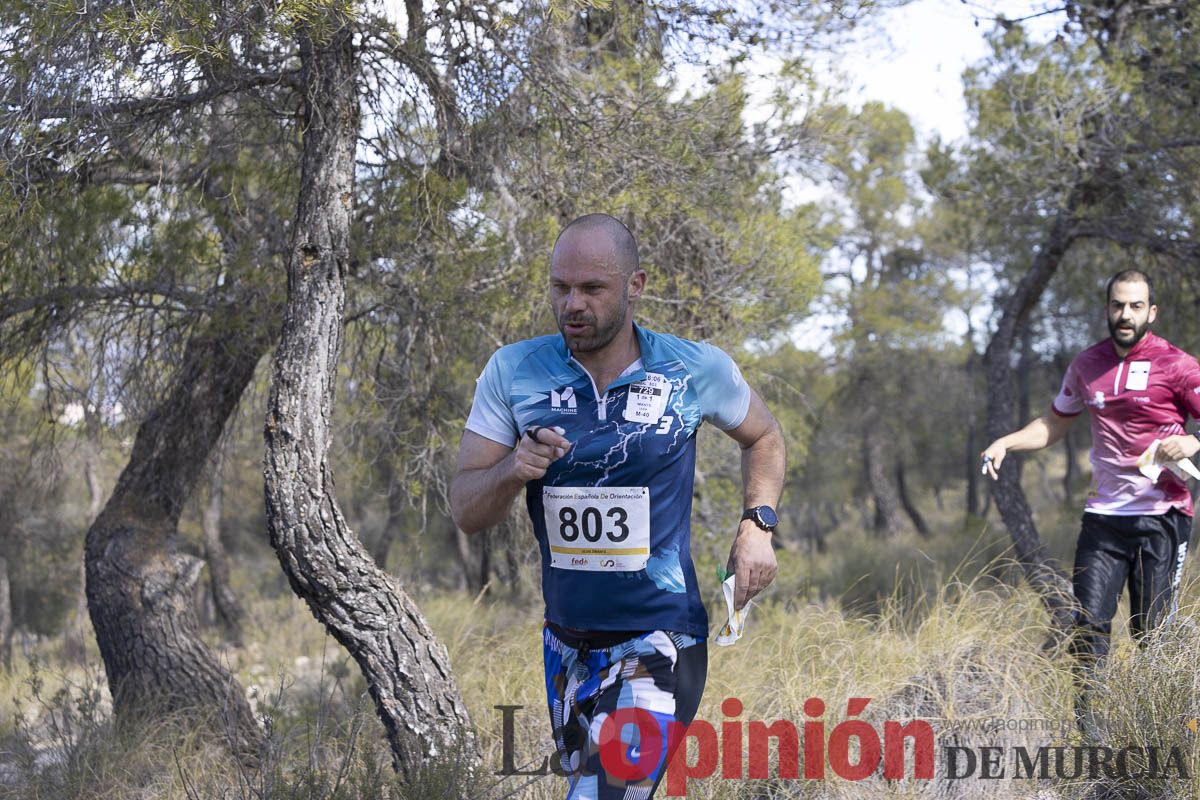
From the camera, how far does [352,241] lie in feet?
20.5

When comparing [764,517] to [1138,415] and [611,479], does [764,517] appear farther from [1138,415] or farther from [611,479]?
[1138,415]

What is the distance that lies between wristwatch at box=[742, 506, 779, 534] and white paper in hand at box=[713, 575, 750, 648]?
176 millimetres

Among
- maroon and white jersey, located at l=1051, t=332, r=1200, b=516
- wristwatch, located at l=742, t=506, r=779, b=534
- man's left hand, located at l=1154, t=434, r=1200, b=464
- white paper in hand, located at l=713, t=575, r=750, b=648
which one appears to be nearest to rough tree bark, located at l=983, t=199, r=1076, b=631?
maroon and white jersey, located at l=1051, t=332, r=1200, b=516

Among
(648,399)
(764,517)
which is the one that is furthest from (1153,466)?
(648,399)

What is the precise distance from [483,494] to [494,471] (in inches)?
3.0

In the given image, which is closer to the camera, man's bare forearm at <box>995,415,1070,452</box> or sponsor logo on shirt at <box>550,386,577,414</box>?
sponsor logo on shirt at <box>550,386,577,414</box>

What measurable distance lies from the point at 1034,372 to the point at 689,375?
1010 inches

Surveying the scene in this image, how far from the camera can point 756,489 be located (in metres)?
3.37

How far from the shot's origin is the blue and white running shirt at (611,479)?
3076mm

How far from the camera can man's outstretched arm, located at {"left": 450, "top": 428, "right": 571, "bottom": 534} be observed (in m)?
2.75

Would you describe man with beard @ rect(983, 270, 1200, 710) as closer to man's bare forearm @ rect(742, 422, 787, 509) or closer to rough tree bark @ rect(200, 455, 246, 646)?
man's bare forearm @ rect(742, 422, 787, 509)

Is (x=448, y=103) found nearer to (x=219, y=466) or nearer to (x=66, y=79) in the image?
(x=66, y=79)

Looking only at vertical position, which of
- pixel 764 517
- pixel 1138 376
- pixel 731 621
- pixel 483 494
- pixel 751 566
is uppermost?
pixel 1138 376

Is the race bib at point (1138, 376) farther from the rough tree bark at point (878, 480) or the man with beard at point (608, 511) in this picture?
the rough tree bark at point (878, 480)
